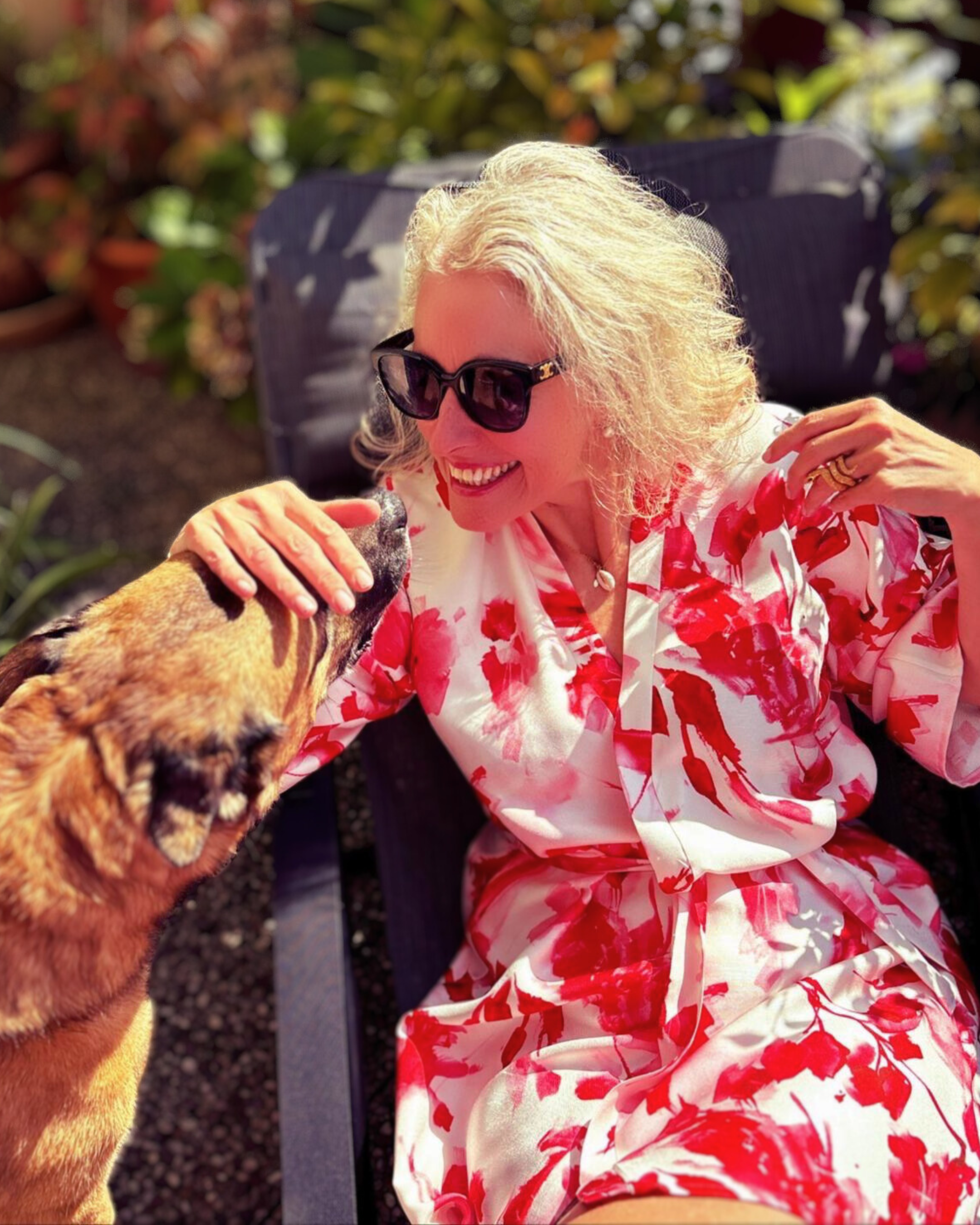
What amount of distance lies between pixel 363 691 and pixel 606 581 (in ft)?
1.56

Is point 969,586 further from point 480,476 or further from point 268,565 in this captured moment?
point 268,565

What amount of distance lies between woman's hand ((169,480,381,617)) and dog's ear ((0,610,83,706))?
0.20m

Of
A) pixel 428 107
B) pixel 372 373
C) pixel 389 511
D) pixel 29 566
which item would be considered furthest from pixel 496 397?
pixel 29 566

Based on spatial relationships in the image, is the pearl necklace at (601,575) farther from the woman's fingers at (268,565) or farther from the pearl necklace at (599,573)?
the woman's fingers at (268,565)

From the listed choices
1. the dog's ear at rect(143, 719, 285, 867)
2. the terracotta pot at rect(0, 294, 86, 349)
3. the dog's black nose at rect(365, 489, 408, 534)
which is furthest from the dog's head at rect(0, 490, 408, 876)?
the terracotta pot at rect(0, 294, 86, 349)

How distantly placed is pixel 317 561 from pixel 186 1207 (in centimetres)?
172

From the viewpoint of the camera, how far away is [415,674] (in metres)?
2.06

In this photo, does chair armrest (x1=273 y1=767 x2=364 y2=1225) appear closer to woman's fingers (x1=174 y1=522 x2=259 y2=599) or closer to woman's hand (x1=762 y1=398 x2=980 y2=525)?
woman's fingers (x1=174 y1=522 x2=259 y2=599)

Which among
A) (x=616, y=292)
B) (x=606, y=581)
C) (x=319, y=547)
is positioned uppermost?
(x=616, y=292)

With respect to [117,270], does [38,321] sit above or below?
below

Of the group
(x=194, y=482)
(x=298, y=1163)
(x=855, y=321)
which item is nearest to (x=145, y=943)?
(x=298, y=1163)

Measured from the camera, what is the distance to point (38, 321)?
17.2 ft

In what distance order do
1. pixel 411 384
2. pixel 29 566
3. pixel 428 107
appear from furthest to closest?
pixel 29 566 < pixel 428 107 < pixel 411 384

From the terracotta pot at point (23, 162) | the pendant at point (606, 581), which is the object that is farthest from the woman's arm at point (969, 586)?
the terracotta pot at point (23, 162)
